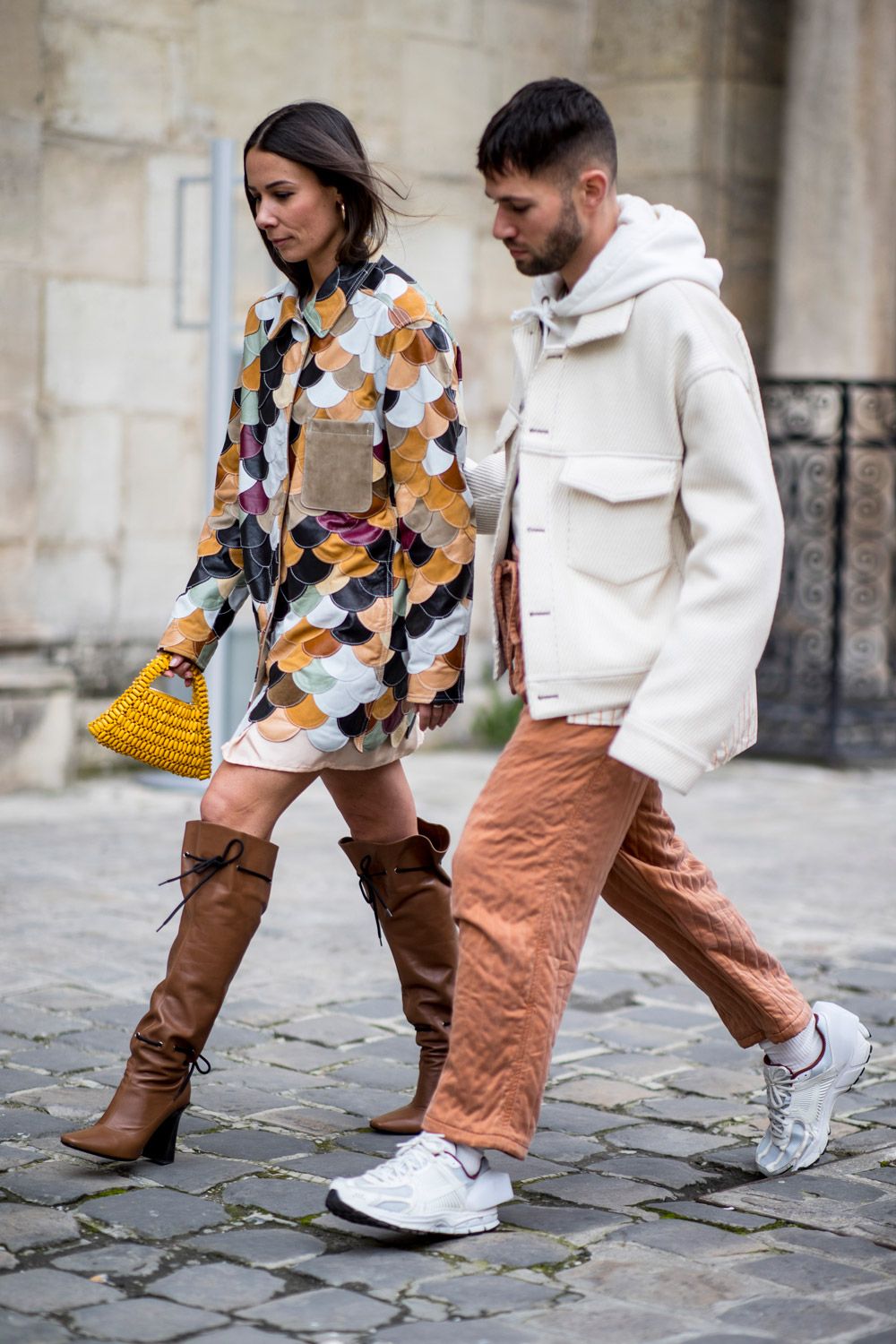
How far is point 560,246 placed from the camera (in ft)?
10.4

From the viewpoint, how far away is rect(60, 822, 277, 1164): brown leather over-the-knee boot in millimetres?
3457

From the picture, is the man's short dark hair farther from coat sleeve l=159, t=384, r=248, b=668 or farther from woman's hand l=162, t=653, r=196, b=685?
woman's hand l=162, t=653, r=196, b=685

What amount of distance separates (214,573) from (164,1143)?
40.0 inches

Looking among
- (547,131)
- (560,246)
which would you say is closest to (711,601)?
(560,246)

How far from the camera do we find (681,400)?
10.3ft

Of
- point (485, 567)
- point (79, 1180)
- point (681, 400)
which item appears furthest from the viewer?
point (485, 567)

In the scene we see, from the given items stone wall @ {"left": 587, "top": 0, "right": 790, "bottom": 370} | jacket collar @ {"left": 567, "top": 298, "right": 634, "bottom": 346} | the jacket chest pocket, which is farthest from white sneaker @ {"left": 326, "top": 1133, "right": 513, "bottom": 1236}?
stone wall @ {"left": 587, "top": 0, "right": 790, "bottom": 370}

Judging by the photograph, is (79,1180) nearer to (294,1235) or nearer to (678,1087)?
(294,1235)

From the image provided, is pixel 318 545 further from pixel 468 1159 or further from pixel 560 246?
pixel 468 1159

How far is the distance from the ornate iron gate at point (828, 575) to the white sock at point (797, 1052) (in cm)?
591

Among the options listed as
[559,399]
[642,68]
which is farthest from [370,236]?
[642,68]

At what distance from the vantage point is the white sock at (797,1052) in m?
3.62

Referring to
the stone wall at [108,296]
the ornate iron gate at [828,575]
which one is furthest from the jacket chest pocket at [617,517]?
the ornate iron gate at [828,575]

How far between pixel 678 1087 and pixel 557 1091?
→ 25cm
